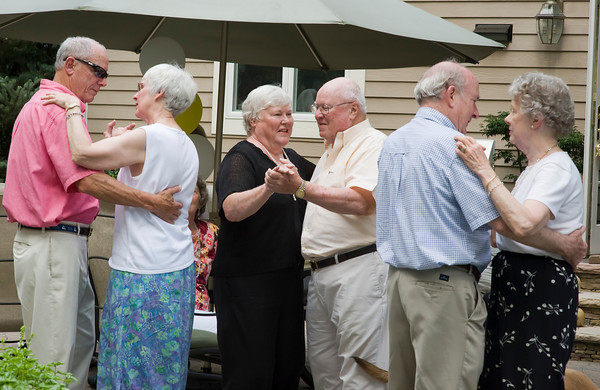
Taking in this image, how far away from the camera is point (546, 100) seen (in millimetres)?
3309

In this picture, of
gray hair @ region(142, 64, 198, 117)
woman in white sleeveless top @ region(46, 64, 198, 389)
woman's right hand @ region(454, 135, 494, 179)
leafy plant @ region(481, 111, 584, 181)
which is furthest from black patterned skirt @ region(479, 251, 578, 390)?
leafy plant @ region(481, 111, 584, 181)

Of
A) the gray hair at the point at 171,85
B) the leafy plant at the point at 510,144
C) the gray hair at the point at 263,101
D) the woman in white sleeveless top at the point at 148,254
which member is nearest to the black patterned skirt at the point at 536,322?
the woman in white sleeveless top at the point at 148,254

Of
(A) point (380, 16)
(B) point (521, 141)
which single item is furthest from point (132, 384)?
(A) point (380, 16)

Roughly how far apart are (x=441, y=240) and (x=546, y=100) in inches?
28.3

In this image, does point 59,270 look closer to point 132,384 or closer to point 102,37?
point 132,384

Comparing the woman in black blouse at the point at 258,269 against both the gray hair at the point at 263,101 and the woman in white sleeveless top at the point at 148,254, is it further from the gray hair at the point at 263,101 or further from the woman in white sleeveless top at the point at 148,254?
the woman in white sleeveless top at the point at 148,254

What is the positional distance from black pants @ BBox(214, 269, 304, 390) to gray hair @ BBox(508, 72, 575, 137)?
1470 millimetres

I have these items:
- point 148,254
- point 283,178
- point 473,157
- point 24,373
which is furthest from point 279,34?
point 24,373

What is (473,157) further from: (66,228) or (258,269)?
(66,228)

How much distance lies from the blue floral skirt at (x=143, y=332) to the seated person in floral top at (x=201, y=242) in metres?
1.64

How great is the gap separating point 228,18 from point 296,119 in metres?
5.30

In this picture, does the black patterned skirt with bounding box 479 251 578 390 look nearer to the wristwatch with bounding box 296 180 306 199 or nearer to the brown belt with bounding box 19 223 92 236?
the wristwatch with bounding box 296 180 306 199

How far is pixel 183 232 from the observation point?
3.59m

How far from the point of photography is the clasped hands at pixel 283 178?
11.8 ft
